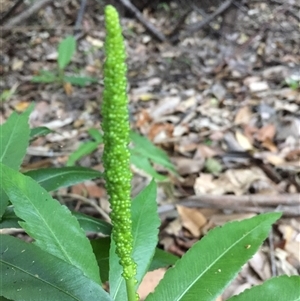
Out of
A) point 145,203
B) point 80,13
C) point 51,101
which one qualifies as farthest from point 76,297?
point 80,13

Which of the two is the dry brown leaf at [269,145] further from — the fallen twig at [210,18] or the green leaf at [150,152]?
the fallen twig at [210,18]

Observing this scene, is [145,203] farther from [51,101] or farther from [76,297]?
[51,101]

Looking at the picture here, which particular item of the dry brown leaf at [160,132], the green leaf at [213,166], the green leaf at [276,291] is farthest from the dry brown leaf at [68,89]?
the green leaf at [276,291]

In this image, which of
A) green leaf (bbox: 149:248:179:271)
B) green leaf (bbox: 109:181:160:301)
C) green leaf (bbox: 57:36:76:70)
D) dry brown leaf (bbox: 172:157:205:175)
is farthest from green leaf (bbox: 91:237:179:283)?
green leaf (bbox: 57:36:76:70)

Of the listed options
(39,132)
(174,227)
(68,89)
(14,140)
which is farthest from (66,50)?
(14,140)

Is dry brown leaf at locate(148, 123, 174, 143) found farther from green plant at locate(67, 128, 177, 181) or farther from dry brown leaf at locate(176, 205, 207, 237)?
dry brown leaf at locate(176, 205, 207, 237)

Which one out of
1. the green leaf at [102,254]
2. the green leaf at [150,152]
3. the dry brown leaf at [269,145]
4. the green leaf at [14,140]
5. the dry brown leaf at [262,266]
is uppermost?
the green leaf at [14,140]

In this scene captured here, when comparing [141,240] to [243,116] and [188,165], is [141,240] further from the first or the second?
[243,116]
